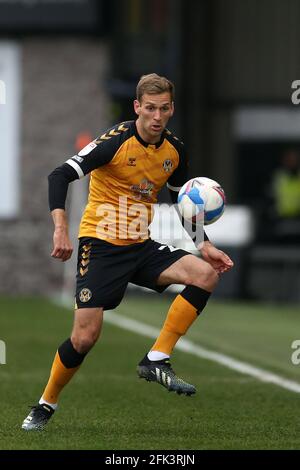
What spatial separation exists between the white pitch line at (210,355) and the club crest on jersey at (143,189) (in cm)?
247

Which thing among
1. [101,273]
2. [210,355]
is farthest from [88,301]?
Result: [210,355]

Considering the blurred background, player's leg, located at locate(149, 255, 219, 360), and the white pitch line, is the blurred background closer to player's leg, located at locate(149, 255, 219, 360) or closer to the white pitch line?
the white pitch line

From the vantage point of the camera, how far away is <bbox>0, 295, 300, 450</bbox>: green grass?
26.9 feet

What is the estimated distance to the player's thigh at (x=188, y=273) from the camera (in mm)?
8727

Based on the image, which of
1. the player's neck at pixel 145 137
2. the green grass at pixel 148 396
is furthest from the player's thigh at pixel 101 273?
the green grass at pixel 148 396

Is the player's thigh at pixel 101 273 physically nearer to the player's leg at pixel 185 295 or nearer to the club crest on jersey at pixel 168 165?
the player's leg at pixel 185 295

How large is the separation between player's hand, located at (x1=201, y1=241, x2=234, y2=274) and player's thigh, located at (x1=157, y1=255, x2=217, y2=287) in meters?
0.08

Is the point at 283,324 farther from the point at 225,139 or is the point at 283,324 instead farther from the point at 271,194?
the point at 271,194

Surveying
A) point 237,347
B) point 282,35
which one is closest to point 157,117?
point 237,347

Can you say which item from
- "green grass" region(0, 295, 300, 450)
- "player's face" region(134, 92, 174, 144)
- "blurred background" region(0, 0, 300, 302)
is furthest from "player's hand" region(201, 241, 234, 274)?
"blurred background" region(0, 0, 300, 302)

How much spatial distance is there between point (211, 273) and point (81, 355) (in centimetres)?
93

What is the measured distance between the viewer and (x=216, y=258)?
29.0ft

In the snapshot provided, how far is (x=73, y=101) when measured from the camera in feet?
75.6

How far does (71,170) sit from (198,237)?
0.95 metres
